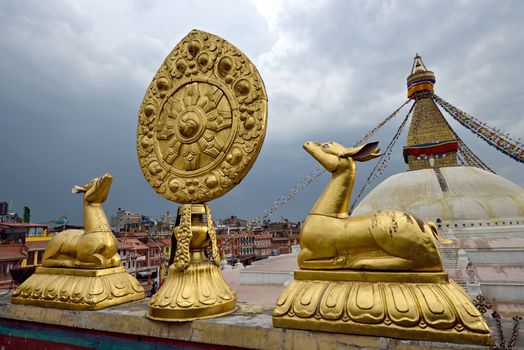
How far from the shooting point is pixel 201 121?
11.2 feet

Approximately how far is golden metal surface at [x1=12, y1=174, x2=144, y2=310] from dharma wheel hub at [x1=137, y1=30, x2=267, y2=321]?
0.73 meters

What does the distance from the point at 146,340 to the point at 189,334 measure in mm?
493

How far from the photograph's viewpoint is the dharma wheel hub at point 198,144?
10.0 feet

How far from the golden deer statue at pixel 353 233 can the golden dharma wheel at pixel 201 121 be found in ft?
2.63

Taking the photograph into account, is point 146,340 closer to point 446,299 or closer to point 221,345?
point 221,345

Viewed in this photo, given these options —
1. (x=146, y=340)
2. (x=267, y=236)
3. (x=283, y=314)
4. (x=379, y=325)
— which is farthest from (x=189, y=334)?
(x=267, y=236)

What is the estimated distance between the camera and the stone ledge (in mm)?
2158

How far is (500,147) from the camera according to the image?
53.8 feet

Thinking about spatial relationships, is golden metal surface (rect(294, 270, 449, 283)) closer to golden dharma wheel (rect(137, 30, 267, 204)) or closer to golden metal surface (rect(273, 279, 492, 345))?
golden metal surface (rect(273, 279, 492, 345))

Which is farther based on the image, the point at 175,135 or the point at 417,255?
the point at 175,135

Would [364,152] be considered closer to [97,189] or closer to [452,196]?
[97,189]

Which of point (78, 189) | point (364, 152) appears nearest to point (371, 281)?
point (364, 152)

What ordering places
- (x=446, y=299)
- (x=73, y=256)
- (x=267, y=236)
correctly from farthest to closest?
(x=267, y=236) → (x=73, y=256) → (x=446, y=299)

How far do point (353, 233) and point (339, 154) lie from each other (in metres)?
0.69
